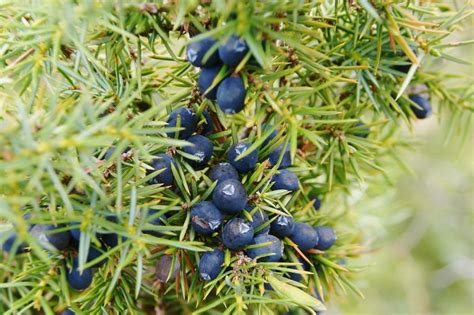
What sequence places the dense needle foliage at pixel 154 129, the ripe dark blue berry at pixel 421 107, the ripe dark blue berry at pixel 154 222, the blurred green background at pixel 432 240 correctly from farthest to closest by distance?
the blurred green background at pixel 432 240 → the ripe dark blue berry at pixel 421 107 → the ripe dark blue berry at pixel 154 222 → the dense needle foliage at pixel 154 129

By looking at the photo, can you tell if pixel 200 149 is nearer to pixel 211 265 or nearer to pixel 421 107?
pixel 211 265

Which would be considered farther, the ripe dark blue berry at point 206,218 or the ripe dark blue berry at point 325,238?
the ripe dark blue berry at point 325,238

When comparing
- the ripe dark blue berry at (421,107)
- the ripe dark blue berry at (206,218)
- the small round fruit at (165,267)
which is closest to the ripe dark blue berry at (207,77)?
the ripe dark blue berry at (206,218)

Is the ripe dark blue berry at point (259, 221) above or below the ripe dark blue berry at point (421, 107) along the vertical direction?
above

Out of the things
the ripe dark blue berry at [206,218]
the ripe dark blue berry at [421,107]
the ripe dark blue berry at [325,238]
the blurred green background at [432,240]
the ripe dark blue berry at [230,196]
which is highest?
the ripe dark blue berry at [230,196]

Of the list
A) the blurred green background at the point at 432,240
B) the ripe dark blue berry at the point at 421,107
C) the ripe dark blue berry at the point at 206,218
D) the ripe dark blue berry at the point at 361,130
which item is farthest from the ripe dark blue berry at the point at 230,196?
the blurred green background at the point at 432,240

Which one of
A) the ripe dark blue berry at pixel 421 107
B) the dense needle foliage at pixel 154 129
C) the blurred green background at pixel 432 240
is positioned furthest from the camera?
the blurred green background at pixel 432 240

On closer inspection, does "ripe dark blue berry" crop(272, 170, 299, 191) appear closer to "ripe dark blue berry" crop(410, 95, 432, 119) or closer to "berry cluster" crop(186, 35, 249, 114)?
"berry cluster" crop(186, 35, 249, 114)

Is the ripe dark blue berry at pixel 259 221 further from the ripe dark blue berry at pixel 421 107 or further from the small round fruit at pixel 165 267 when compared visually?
the ripe dark blue berry at pixel 421 107
